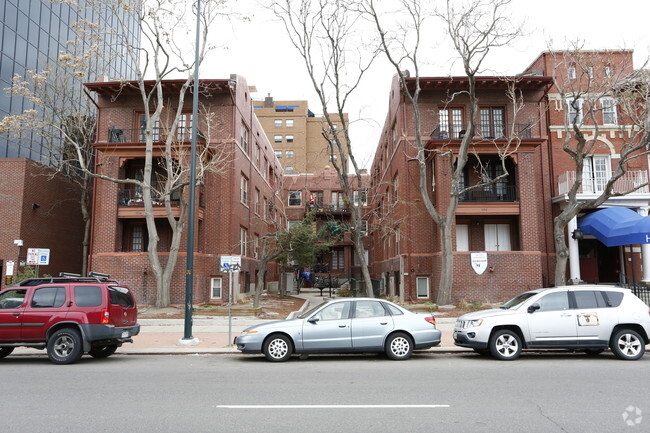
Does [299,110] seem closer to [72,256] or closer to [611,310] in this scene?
[72,256]

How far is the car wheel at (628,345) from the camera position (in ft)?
34.2

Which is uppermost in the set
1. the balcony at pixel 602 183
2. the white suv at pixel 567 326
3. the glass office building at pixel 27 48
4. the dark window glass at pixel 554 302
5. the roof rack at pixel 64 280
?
the glass office building at pixel 27 48

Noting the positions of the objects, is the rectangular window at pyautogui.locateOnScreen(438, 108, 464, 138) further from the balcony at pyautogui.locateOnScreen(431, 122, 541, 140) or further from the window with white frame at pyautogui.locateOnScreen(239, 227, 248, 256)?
the window with white frame at pyautogui.locateOnScreen(239, 227, 248, 256)

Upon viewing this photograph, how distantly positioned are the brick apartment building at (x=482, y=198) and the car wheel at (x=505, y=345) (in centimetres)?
1206

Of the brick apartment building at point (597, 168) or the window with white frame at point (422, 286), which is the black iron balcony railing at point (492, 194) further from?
the window with white frame at point (422, 286)

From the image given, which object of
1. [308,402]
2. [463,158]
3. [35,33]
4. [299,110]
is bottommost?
[308,402]

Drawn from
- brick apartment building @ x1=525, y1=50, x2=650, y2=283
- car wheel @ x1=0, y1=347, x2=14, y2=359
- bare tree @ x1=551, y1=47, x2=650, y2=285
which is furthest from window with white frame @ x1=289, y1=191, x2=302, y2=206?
car wheel @ x1=0, y1=347, x2=14, y2=359

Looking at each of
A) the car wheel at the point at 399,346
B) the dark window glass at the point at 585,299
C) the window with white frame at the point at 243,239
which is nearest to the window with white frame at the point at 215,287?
the window with white frame at the point at 243,239

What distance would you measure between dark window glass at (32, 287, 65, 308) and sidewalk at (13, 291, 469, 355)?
2.26 m

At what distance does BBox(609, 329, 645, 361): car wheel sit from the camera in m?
10.4

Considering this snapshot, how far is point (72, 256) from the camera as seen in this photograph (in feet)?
104

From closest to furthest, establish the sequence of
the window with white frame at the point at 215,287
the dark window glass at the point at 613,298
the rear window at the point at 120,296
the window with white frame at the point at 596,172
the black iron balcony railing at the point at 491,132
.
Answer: the dark window glass at the point at 613,298, the rear window at the point at 120,296, the window with white frame at the point at 215,287, the black iron balcony railing at the point at 491,132, the window with white frame at the point at 596,172

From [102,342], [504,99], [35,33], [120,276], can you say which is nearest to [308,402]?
[102,342]

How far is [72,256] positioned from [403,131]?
22.6m
